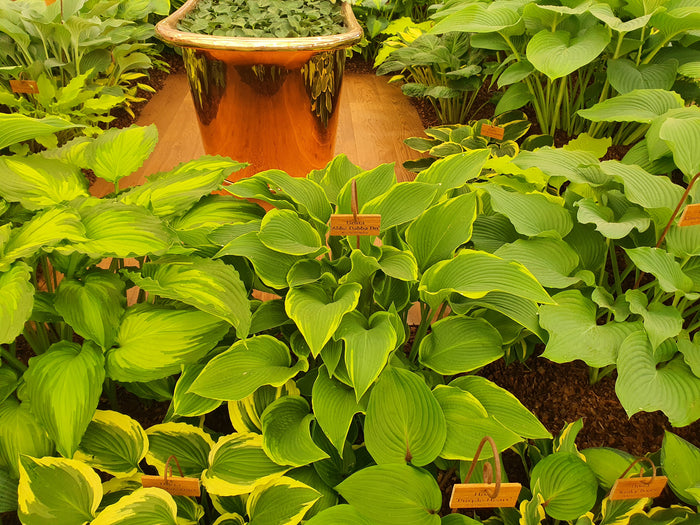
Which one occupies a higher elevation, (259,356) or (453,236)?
(453,236)

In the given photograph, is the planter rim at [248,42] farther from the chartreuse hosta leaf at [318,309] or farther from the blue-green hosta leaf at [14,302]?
the blue-green hosta leaf at [14,302]

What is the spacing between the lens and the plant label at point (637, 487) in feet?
2.74

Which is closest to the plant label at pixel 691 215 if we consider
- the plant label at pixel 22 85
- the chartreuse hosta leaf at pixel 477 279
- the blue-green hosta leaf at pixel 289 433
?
the chartreuse hosta leaf at pixel 477 279

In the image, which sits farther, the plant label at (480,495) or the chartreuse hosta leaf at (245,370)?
the chartreuse hosta leaf at (245,370)

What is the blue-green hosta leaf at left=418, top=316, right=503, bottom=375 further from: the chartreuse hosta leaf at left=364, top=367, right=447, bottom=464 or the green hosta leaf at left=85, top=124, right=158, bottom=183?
the green hosta leaf at left=85, top=124, right=158, bottom=183

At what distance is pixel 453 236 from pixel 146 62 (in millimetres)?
2256

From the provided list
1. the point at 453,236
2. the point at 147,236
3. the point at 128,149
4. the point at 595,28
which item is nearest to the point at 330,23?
the point at 595,28

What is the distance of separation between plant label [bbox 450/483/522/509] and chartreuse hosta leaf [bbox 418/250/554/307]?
0.33 metres

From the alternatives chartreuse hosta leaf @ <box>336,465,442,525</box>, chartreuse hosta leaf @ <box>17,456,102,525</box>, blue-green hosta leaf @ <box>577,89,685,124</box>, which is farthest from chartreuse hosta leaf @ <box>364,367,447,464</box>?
blue-green hosta leaf @ <box>577,89,685,124</box>

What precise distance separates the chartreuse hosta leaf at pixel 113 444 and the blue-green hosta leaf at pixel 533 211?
903 mm

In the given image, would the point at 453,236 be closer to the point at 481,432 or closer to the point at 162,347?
the point at 481,432

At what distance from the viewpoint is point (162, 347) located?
92 centimetres

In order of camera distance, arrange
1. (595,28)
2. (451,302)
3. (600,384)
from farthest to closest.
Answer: (595,28), (600,384), (451,302)

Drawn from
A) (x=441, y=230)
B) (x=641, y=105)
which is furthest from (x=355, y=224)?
(x=641, y=105)
